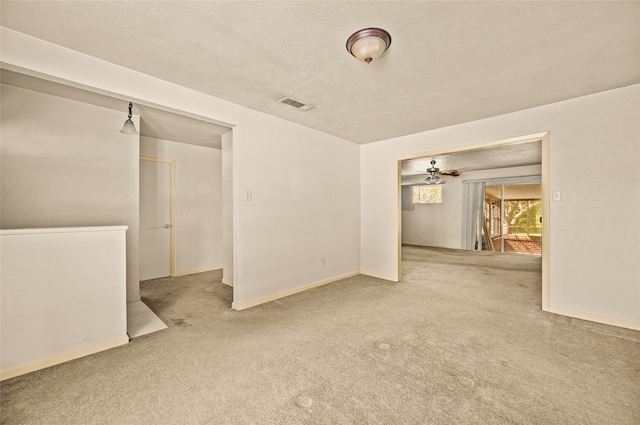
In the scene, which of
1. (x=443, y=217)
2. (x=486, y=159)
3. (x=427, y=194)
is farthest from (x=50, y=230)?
(x=427, y=194)

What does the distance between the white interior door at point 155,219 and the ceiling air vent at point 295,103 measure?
2936 millimetres

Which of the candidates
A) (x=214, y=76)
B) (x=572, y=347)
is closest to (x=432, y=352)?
(x=572, y=347)

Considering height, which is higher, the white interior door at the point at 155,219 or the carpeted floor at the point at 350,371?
the white interior door at the point at 155,219

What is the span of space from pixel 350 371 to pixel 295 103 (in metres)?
2.86

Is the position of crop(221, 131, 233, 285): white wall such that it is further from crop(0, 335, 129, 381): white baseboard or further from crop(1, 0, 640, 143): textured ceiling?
crop(0, 335, 129, 381): white baseboard

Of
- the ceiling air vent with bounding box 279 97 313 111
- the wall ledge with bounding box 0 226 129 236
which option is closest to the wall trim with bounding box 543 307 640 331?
→ the ceiling air vent with bounding box 279 97 313 111

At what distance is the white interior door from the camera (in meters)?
4.64

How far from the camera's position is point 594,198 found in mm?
2980

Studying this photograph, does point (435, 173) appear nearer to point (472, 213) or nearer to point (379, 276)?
point (472, 213)

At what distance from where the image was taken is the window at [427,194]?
938 cm

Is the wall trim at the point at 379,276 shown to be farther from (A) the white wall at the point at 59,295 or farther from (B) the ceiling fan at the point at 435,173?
(A) the white wall at the point at 59,295

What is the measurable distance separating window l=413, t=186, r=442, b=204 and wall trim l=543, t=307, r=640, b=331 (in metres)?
6.46

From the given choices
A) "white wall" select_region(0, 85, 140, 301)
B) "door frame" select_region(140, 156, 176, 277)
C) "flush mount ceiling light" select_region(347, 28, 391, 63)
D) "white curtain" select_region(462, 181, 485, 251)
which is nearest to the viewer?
"flush mount ceiling light" select_region(347, 28, 391, 63)

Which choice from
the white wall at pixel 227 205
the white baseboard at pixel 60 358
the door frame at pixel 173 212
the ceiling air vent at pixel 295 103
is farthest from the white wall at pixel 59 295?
the door frame at pixel 173 212
